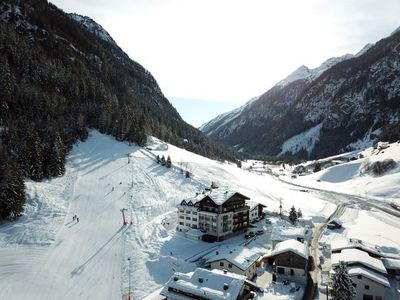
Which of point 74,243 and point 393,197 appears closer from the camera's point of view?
point 74,243

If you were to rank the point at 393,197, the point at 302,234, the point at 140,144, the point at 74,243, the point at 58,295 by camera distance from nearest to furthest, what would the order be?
the point at 58,295
the point at 74,243
the point at 302,234
the point at 393,197
the point at 140,144

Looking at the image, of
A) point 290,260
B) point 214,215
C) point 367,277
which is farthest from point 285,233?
point 367,277

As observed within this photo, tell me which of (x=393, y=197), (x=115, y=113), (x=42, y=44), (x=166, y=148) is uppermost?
(x=42, y=44)

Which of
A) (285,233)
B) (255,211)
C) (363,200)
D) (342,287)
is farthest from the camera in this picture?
(363,200)

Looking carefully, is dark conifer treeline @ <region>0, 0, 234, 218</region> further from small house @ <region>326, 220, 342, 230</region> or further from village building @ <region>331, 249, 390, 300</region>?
small house @ <region>326, 220, 342, 230</region>

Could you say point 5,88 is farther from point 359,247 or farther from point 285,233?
point 359,247

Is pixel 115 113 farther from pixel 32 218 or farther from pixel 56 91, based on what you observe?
pixel 32 218

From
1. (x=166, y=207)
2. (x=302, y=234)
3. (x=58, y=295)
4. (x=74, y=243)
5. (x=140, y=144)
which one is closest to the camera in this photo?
(x=58, y=295)

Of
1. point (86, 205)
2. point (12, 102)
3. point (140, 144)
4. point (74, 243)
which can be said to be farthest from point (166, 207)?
point (12, 102)
